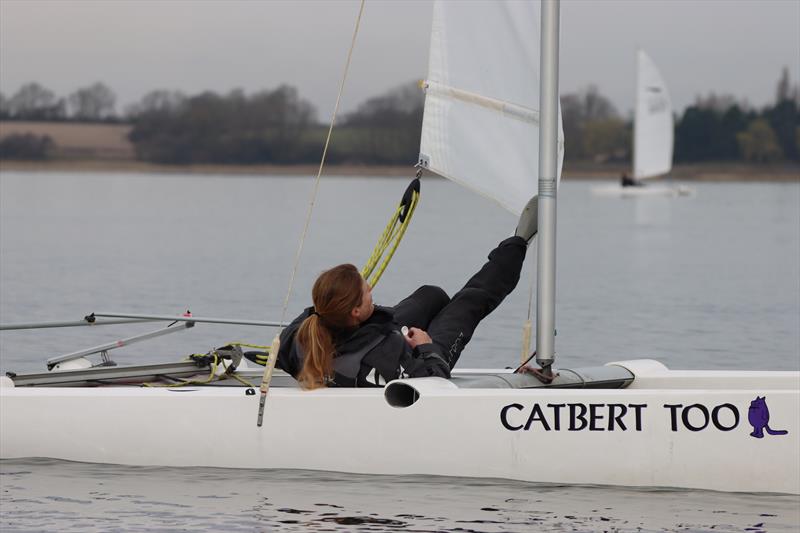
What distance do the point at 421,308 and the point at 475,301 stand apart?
0.28m

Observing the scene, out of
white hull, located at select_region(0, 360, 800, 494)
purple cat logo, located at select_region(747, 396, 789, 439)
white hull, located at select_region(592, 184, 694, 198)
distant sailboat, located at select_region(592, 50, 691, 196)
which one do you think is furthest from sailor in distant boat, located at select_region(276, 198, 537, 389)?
white hull, located at select_region(592, 184, 694, 198)

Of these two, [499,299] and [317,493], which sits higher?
[499,299]

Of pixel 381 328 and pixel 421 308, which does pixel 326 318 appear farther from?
pixel 421 308

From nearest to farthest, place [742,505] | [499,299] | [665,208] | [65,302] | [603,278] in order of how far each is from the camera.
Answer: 1. [742,505]
2. [499,299]
3. [65,302]
4. [603,278]
5. [665,208]

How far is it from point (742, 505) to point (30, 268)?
52.7ft

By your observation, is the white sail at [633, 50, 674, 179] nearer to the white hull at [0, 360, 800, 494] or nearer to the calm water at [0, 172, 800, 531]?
the calm water at [0, 172, 800, 531]

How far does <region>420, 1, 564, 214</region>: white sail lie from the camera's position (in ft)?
22.2

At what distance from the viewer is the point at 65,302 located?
52.0 feet

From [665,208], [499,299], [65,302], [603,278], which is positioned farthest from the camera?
[665,208]

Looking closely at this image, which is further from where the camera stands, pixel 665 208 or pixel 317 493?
pixel 665 208

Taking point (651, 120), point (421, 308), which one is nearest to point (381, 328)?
point (421, 308)

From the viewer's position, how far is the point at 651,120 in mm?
50594

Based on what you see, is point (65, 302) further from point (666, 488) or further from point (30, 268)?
point (666, 488)

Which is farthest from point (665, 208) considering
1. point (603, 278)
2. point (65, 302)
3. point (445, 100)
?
point (445, 100)
